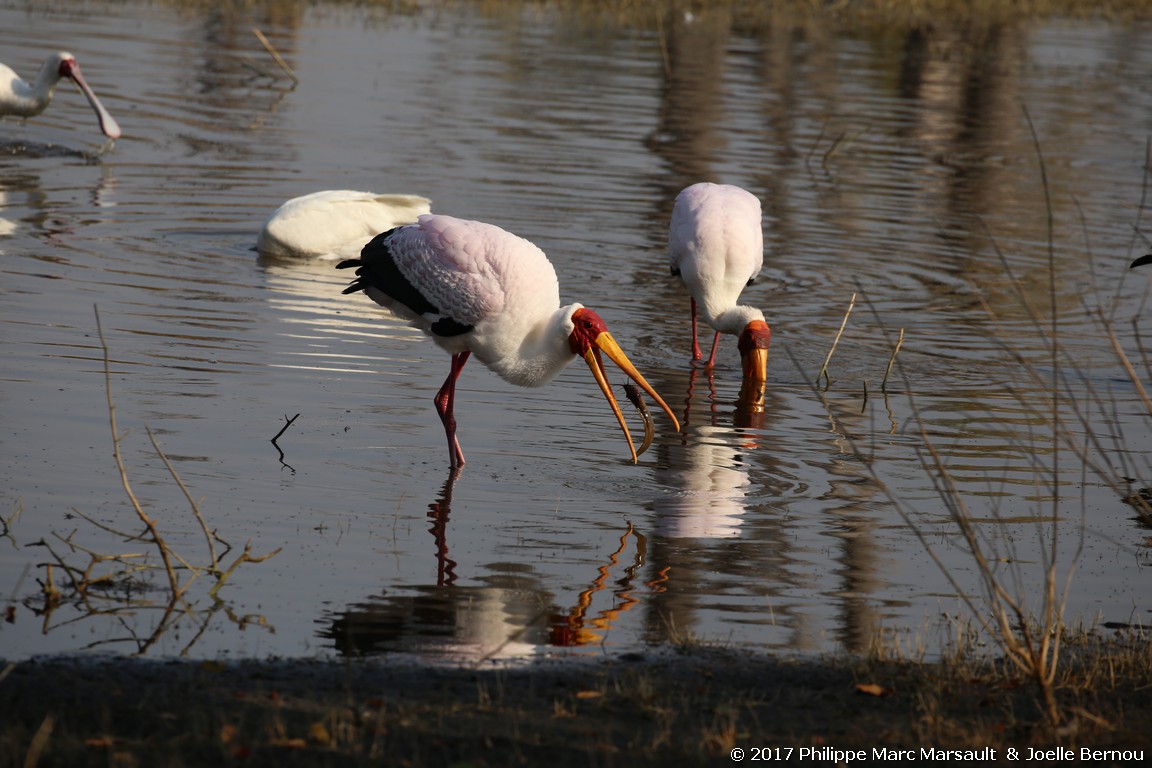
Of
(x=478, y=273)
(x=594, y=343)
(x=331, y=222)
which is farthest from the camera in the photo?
(x=331, y=222)

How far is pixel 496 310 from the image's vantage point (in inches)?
294

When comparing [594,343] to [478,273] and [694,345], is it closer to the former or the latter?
[478,273]

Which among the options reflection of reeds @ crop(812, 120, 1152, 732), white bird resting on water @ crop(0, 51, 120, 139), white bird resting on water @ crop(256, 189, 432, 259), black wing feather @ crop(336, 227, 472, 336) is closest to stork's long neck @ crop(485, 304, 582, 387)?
black wing feather @ crop(336, 227, 472, 336)

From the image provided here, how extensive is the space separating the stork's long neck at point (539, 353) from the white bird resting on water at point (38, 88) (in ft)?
29.9

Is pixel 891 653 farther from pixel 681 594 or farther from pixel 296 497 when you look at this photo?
pixel 296 497

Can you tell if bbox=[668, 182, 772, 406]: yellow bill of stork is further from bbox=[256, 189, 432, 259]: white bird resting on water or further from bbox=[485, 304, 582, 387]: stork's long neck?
bbox=[485, 304, 582, 387]: stork's long neck

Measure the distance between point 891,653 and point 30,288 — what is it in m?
6.78

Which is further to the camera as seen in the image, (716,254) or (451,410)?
(716,254)

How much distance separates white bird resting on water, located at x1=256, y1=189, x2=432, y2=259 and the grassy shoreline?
700 centimetres

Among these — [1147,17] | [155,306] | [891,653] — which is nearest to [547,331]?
[891,653]

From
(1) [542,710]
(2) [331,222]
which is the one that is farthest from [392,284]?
(2) [331,222]

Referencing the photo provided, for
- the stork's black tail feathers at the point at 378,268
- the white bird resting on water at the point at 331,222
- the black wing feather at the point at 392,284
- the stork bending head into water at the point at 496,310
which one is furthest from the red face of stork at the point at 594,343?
the white bird resting on water at the point at 331,222

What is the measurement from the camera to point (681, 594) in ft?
19.4

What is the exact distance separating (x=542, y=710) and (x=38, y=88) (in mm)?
12951
